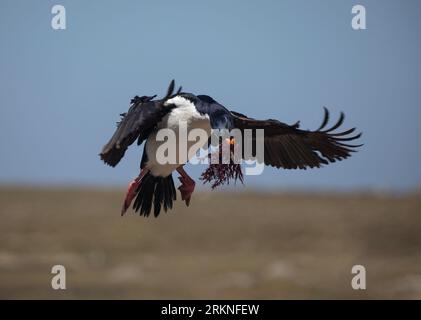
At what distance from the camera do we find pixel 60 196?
201ft

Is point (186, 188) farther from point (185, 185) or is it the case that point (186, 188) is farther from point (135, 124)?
point (135, 124)

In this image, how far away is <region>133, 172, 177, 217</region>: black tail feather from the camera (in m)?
12.7

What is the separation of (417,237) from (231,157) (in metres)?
42.2

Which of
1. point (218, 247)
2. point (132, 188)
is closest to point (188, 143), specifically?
point (132, 188)

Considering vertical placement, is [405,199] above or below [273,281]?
above

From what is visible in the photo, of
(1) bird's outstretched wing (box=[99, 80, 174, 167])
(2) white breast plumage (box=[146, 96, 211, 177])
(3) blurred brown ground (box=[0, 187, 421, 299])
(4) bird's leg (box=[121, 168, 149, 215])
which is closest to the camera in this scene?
(1) bird's outstretched wing (box=[99, 80, 174, 167])

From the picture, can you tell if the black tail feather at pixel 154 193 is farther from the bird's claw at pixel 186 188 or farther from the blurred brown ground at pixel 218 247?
the blurred brown ground at pixel 218 247

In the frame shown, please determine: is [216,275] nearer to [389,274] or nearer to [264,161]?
[389,274]

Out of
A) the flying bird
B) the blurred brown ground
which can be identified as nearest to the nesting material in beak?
the flying bird

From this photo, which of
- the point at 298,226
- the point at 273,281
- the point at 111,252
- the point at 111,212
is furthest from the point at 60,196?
the point at 273,281

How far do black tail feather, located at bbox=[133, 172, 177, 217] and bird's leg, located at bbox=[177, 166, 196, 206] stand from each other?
205mm

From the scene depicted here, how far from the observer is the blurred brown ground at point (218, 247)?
141 ft

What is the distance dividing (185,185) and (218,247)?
37.5 meters

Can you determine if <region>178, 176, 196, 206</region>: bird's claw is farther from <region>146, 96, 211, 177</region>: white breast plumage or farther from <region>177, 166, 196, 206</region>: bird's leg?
<region>146, 96, 211, 177</region>: white breast plumage
